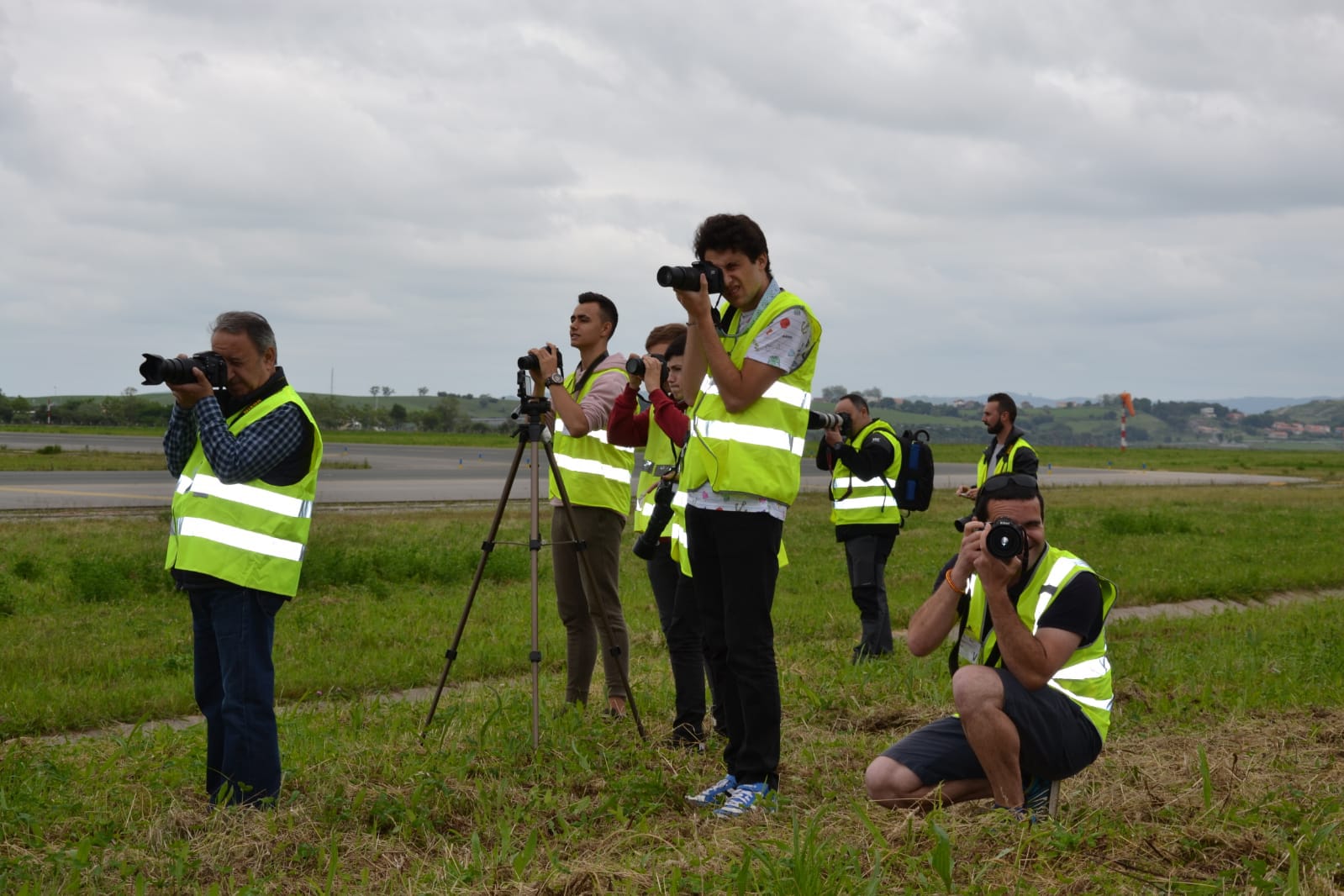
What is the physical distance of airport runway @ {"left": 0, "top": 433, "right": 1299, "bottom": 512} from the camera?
21.8m

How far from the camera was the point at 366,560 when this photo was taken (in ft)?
40.4

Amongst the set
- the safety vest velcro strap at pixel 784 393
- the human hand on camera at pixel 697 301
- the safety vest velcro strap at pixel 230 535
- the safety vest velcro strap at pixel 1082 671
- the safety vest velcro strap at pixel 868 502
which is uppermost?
the human hand on camera at pixel 697 301

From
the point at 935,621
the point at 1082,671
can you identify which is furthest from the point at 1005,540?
the point at 1082,671

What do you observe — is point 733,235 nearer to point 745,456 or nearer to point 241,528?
point 745,456

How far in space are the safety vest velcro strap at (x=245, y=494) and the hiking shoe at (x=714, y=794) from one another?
1932 mm

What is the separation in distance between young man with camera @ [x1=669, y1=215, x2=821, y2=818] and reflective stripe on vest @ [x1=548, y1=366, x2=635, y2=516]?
Result: 4.88 feet

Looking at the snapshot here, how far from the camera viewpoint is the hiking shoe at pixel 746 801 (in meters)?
4.62

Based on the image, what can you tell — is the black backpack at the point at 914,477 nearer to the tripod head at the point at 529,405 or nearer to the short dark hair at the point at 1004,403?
the short dark hair at the point at 1004,403

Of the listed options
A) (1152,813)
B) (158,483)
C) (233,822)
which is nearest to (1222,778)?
(1152,813)

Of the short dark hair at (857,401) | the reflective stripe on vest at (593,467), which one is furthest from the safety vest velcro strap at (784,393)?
the short dark hair at (857,401)

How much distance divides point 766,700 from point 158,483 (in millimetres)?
24026

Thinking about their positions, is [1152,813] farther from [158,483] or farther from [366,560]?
[158,483]

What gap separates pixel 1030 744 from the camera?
14.1ft

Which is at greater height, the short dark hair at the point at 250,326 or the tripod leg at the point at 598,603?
the short dark hair at the point at 250,326
